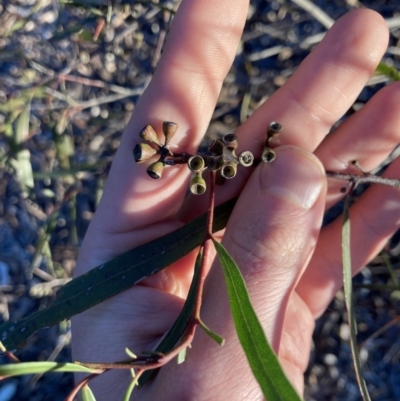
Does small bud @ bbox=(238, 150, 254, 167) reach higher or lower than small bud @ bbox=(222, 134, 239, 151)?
lower

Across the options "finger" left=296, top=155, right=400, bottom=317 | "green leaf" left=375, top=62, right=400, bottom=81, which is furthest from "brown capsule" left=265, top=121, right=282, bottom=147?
"finger" left=296, top=155, right=400, bottom=317

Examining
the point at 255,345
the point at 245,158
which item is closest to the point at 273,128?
the point at 245,158

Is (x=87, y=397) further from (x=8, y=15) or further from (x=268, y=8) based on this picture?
(x=8, y=15)

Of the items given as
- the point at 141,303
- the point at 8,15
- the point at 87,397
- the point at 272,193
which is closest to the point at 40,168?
the point at 8,15

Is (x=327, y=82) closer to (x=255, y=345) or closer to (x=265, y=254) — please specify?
(x=265, y=254)

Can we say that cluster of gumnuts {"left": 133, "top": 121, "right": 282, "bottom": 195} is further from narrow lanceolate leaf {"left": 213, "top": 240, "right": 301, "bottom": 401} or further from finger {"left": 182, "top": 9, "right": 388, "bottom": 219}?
finger {"left": 182, "top": 9, "right": 388, "bottom": 219}

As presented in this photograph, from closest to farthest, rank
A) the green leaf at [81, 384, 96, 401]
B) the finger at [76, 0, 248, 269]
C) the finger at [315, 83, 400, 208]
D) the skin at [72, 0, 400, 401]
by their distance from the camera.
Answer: the green leaf at [81, 384, 96, 401], the skin at [72, 0, 400, 401], the finger at [76, 0, 248, 269], the finger at [315, 83, 400, 208]
